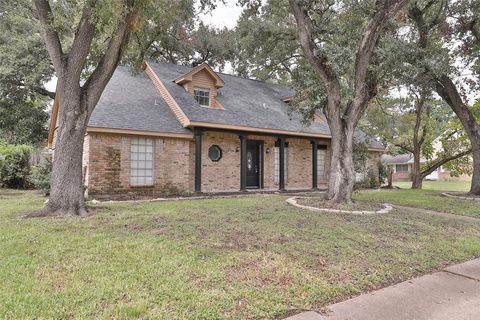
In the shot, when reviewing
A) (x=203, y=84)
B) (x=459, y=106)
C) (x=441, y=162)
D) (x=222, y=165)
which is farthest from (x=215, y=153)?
(x=441, y=162)

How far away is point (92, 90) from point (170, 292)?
5763 millimetres

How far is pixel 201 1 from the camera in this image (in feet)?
30.2

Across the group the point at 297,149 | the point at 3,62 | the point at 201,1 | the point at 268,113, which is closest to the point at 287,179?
the point at 297,149

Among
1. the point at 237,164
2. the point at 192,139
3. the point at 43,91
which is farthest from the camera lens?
the point at 43,91

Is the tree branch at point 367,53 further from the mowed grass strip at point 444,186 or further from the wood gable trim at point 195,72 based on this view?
the mowed grass strip at point 444,186

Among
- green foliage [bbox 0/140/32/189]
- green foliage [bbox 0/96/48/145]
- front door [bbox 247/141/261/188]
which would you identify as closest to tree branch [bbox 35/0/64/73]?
front door [bbox 247/141/261/188]

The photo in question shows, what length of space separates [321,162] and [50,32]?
43.4ft

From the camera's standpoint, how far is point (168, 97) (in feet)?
45.6

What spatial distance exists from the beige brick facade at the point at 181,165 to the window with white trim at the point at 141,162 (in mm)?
163

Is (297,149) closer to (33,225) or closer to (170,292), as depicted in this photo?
(33,225)

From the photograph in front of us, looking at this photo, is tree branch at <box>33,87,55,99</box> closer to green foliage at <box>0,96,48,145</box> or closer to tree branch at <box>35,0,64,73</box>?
green foliage at <box>0,96,48,145</box>

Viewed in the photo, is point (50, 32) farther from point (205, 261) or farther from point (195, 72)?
point (195, 72)

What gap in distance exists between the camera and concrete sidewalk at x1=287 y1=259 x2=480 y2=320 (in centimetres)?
289

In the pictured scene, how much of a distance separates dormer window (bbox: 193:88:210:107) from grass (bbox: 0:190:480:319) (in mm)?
8705
